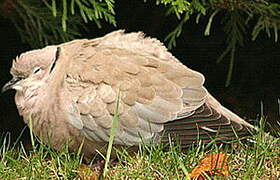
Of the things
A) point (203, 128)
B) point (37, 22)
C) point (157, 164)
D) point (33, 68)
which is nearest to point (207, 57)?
point (37, 22)

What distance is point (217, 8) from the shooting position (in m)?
4.64

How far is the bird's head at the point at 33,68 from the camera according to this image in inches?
155

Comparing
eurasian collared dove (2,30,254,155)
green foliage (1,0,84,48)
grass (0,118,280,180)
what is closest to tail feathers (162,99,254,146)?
eurasian collared dove (2,30,254,155)

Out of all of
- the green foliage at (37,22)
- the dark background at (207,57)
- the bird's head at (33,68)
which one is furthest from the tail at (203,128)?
the dark background at (207,57)

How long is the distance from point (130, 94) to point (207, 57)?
293 cm

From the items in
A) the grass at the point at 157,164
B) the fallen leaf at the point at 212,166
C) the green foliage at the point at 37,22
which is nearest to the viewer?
the fallen leaf at the point at 212,166

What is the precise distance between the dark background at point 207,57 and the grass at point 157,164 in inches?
101

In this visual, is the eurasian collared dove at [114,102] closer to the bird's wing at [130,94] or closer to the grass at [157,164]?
the bird's wing at [130,94]

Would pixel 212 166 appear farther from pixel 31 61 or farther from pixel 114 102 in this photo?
pixel 31 61

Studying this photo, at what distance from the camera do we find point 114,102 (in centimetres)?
372

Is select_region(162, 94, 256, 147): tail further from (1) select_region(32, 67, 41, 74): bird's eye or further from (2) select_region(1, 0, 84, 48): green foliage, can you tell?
(2) select_region(1, 0, 84, 48): green foliage

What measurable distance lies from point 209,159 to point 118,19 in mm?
3329

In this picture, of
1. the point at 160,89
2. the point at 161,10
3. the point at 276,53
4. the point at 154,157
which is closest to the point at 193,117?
the point at 160,89

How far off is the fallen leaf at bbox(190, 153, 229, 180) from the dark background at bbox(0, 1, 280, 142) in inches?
111
